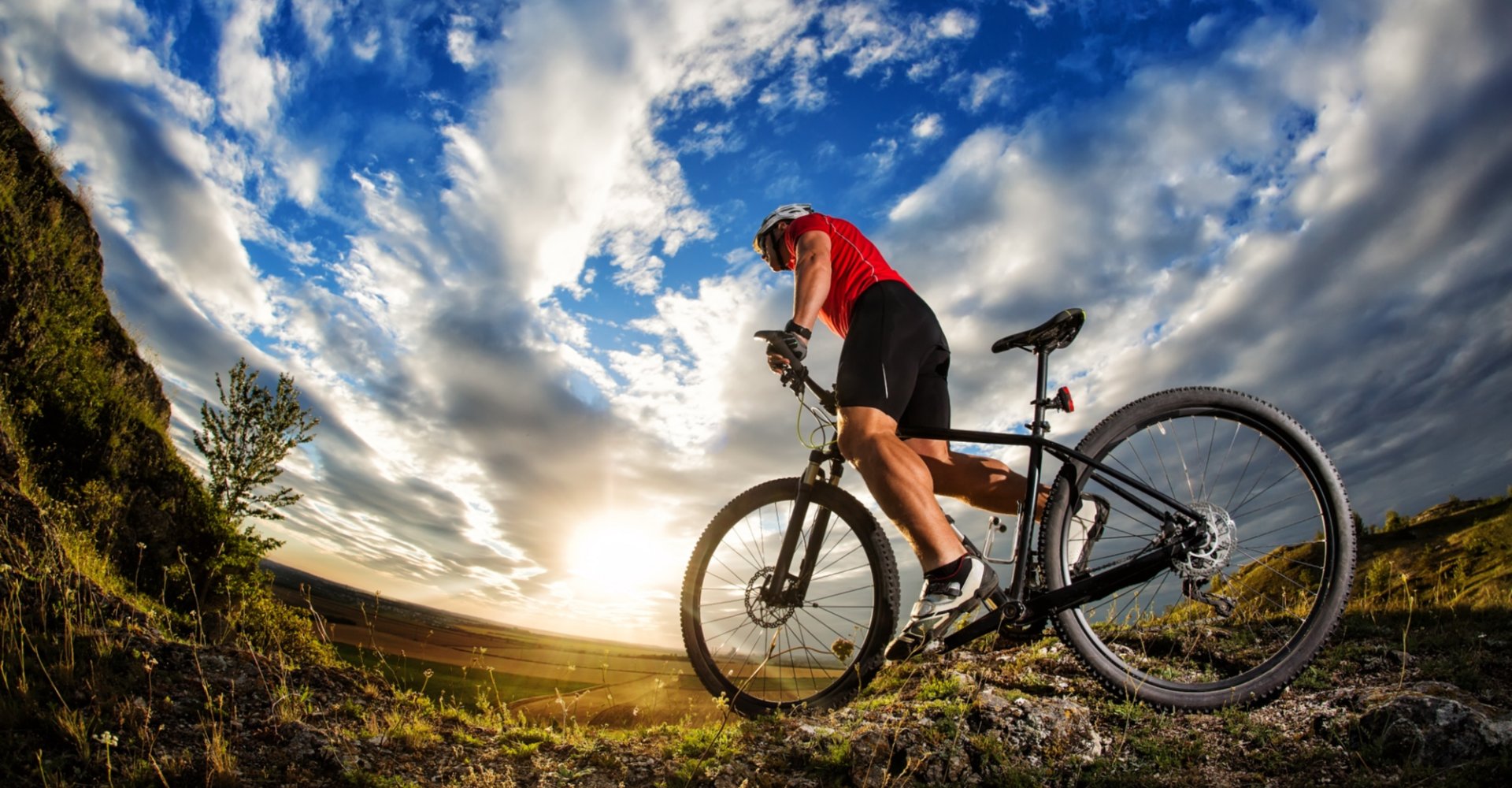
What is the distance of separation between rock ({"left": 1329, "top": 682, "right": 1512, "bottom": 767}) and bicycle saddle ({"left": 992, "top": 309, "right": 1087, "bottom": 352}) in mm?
1948

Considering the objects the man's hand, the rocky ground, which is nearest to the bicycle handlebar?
the man's hand

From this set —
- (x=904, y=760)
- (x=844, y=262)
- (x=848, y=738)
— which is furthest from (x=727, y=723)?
(x=844, y=262)

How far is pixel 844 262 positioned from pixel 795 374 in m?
0.81

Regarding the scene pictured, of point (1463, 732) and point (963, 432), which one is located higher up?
point (963, 432)

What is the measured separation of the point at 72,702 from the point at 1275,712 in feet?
17.1

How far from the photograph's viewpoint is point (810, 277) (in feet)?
12.3

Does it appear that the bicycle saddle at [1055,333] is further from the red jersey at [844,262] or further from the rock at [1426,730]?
the rock at [1426,730]

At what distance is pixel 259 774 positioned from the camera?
2436mm

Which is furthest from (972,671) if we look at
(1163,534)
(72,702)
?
(72,702)

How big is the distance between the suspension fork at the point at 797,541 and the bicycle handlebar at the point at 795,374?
0.37 meters

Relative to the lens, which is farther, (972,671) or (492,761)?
(972,671)

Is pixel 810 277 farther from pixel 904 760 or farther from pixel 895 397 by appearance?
pixel 904 760

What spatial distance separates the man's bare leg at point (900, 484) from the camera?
329 cm

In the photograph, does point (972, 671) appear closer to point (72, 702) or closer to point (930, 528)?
point (930, 528)
